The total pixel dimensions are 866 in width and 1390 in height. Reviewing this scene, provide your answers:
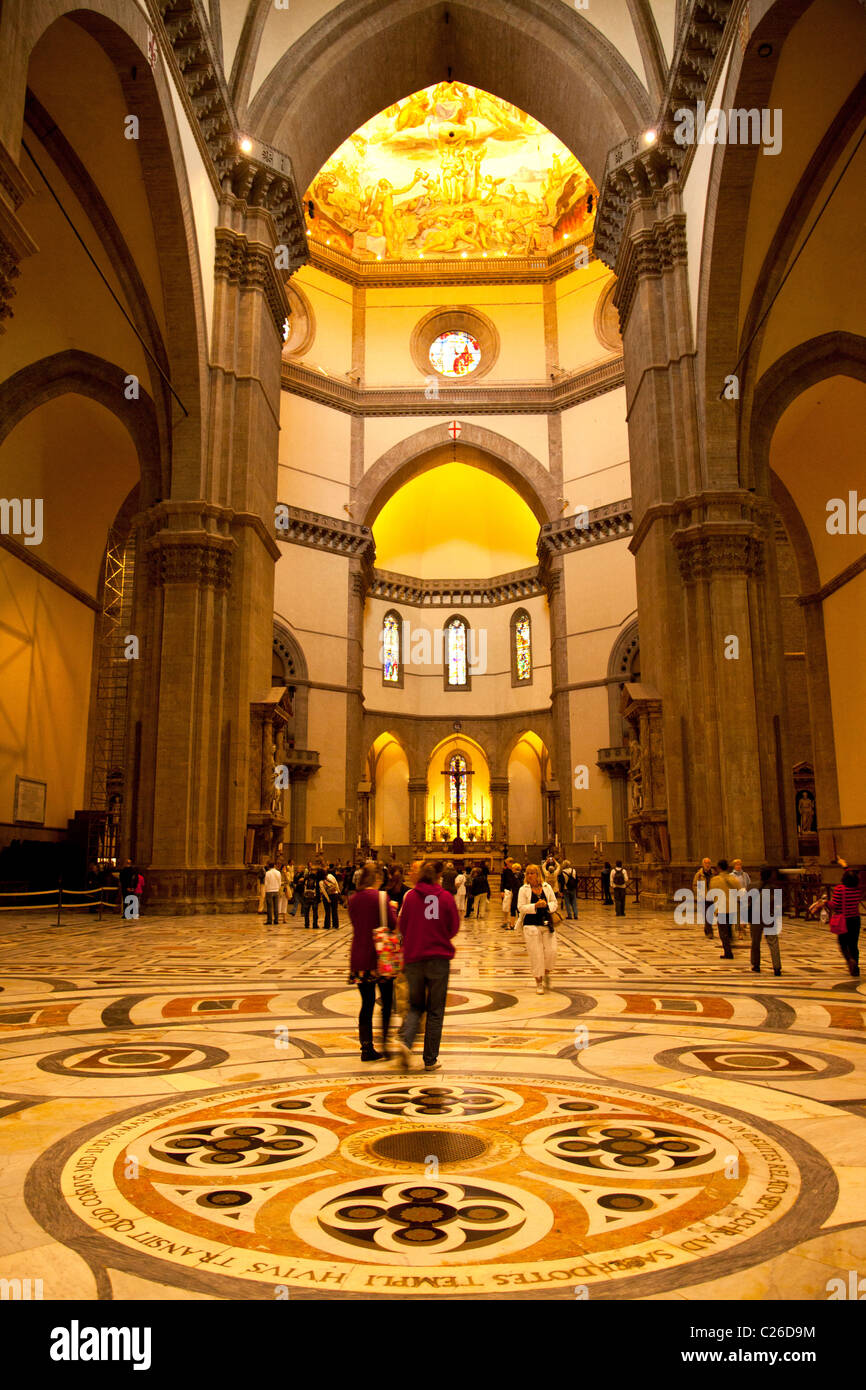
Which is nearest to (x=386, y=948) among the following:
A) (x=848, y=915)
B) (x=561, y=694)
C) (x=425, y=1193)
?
(x=425, y=1193)

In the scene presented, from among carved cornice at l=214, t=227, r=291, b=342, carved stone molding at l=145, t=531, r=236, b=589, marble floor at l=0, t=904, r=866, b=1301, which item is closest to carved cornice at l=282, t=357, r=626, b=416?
carved cornice at l=214, t=227, r=291, b=342

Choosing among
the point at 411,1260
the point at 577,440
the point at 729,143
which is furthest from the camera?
the point at 577,440

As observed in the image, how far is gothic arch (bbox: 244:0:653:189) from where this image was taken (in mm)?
20734

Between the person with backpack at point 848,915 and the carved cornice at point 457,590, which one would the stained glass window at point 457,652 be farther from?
the person with backpack at point 848,915

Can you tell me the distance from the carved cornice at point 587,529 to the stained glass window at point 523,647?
6.98m

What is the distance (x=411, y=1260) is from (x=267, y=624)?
62.5 feet

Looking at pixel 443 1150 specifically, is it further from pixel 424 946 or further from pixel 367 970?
pixel 367 970

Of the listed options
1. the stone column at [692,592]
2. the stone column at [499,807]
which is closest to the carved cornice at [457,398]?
the stone column at [499,807]

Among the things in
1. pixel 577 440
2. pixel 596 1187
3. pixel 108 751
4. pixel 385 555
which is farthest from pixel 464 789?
pixel 596 1187

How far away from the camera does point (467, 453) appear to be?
40.3 metres

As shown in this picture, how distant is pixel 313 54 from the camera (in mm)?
21359

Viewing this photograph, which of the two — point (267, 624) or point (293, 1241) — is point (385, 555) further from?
point (293, 1241)

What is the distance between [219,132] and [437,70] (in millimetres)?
9213

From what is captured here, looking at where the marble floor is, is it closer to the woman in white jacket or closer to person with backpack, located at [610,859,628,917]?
the woman in white jacket
